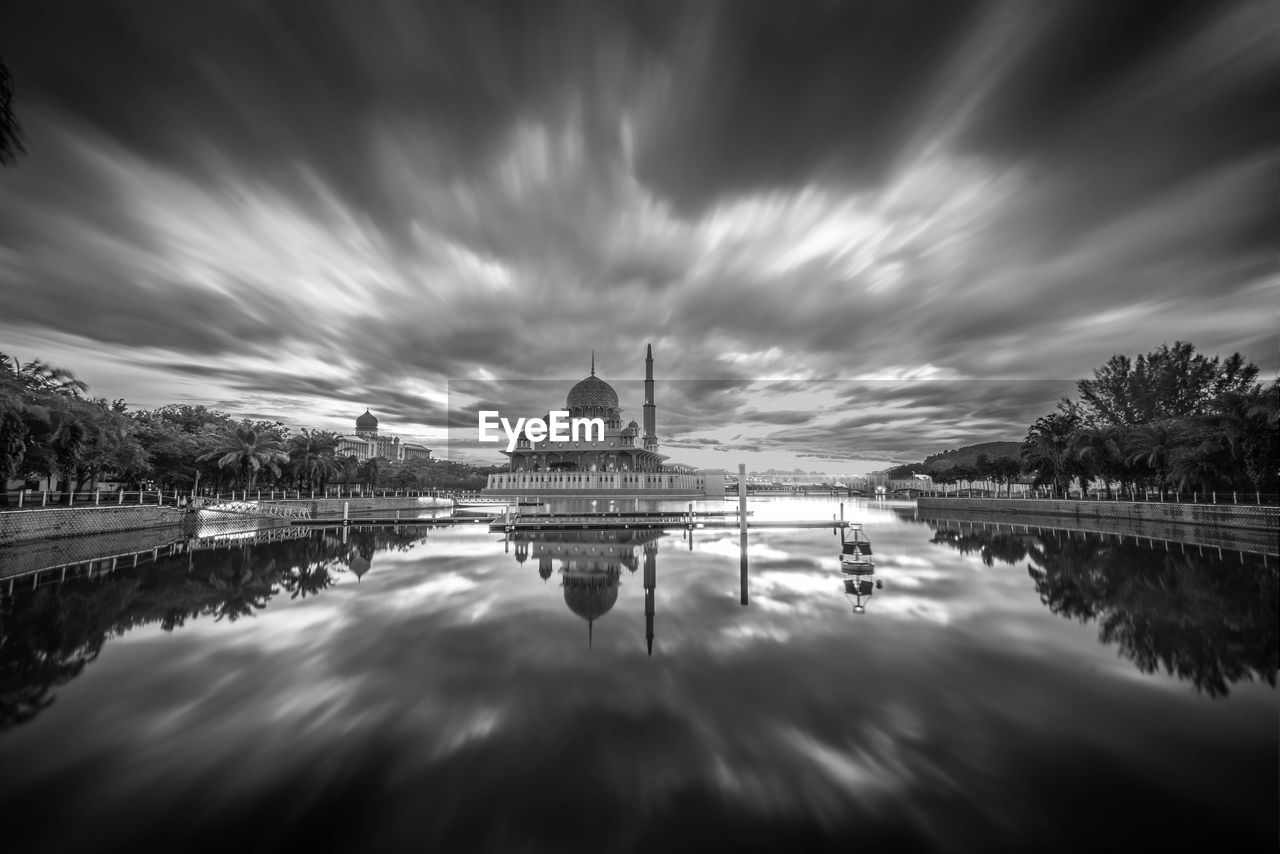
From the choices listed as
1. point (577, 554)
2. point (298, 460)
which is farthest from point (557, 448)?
point (577, 554)

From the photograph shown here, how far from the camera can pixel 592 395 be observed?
268 feet

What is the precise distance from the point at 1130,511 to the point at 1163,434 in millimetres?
6079

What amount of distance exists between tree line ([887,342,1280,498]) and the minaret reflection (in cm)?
3473

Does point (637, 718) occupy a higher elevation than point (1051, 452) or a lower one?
lower

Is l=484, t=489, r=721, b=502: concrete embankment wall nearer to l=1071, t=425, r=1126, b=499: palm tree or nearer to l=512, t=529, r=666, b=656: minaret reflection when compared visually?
l=512, t=529, r=666, b=656: minaret reflection

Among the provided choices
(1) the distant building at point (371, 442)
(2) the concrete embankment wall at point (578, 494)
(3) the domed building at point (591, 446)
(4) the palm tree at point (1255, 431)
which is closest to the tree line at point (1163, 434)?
(4) the palm tree at point (1255, 431)

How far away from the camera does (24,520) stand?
911 inches

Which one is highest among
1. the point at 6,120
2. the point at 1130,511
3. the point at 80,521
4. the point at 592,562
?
the point at 6,120

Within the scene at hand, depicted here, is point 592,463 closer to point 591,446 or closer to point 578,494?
point 591,446

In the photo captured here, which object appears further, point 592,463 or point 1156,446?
point 592,463

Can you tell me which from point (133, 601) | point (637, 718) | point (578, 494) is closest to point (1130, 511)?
point (637, 718)

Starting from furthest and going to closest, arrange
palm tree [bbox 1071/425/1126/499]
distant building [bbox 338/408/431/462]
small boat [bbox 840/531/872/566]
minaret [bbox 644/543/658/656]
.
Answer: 1. distant building [bbox 338/408/431/462]
2. palm tree [bbox 1071/425/1126/499]
3. small boat [bbox 840/531/872/566]
4. minaret [bbox 644/543/658/656]

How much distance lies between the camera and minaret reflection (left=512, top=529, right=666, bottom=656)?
1418 centimetres

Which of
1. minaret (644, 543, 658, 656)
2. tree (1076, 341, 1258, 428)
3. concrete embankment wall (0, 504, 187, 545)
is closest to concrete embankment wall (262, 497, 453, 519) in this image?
concrete embankment wall (0, 504, 187, 545)
